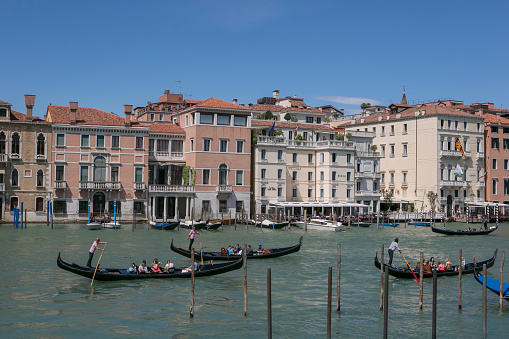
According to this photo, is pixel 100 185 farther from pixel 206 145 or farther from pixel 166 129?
pixel 206 145


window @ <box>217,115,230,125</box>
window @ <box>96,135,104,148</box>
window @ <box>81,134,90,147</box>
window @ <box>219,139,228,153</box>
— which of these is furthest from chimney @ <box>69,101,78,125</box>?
window @ <box>219,139,228,153</box>

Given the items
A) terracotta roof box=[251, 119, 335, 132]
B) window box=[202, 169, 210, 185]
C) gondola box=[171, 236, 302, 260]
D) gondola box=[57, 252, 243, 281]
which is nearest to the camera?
gondola box=[57, 252, 243, 281]

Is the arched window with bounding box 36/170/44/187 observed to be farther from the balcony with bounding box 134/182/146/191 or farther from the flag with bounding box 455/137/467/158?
the flag with bounding box 455/137/467/158

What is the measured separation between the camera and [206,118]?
140 feet

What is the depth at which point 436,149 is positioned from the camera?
5050 centimetres

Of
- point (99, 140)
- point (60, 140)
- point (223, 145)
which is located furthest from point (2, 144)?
point (223, 145)

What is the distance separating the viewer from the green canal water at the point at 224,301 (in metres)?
14.9

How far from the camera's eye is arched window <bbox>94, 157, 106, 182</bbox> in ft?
131

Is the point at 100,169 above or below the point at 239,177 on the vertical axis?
above

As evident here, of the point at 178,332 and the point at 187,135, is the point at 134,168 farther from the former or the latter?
the point at 178,332

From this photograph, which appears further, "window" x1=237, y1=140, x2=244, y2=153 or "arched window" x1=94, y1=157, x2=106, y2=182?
"window" x1=237, y1=140, x2=244, y2=153

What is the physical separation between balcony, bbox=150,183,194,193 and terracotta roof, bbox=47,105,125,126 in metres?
4.35

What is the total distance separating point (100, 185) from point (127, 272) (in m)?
20.4

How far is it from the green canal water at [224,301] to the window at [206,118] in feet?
50.5
